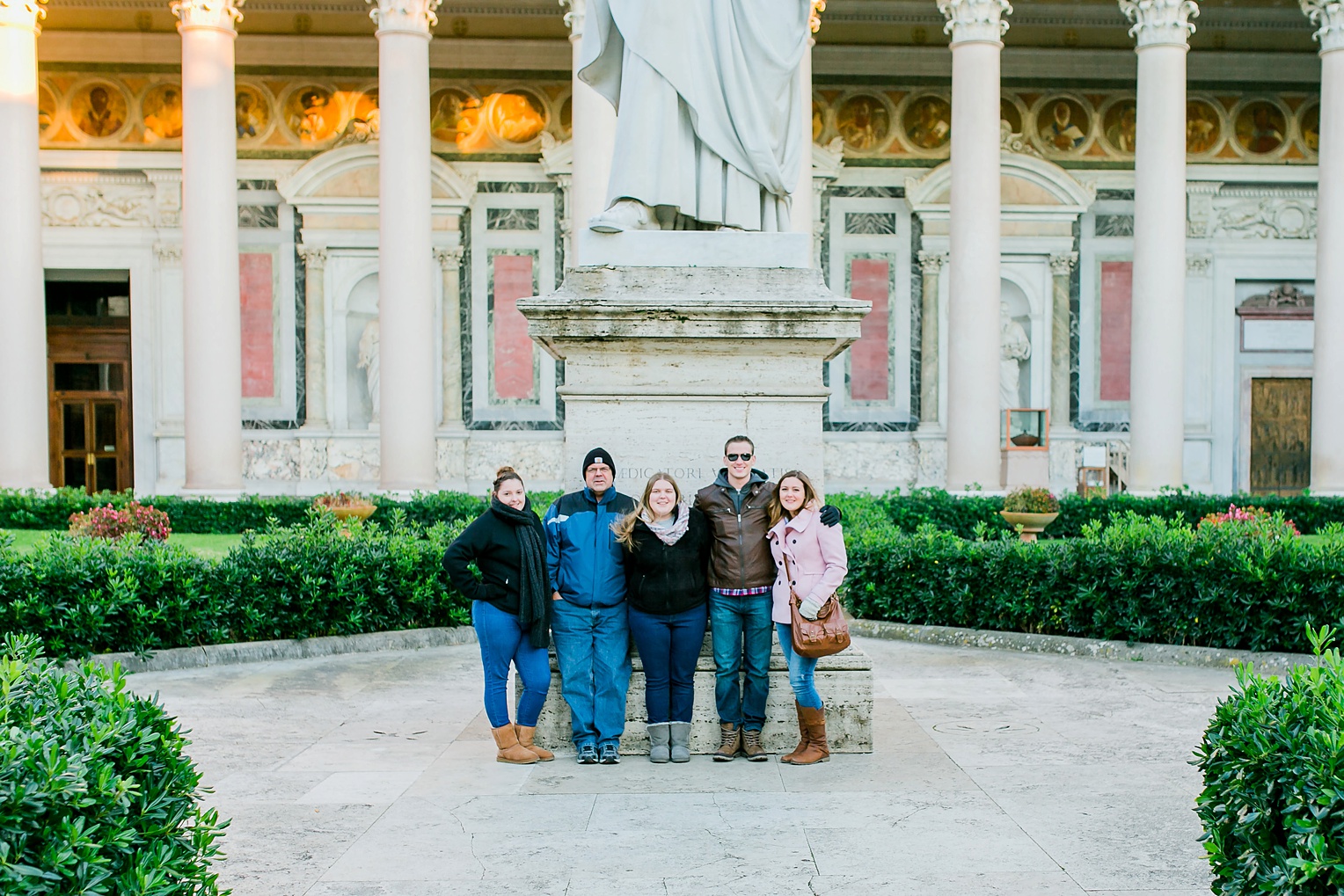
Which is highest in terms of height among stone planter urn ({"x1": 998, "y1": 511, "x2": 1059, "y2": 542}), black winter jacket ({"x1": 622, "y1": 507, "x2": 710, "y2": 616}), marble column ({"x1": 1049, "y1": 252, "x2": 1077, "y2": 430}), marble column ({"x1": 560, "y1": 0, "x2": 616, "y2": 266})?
marble column ({"x1": 560, "y1": 0, "x2": 616, "y2": 266})

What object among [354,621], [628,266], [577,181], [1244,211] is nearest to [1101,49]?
[1244,211]

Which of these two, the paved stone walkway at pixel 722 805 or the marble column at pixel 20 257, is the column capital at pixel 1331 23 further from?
the marble column at pixel 20 257

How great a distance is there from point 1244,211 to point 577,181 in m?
15.0

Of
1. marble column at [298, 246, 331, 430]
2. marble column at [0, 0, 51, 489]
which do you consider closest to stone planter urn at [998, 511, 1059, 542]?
marble column at [298, 246, 331, 430]

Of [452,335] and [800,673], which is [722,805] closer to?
[800,673]

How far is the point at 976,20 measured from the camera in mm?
22844

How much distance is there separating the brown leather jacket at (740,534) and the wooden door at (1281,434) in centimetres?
2479

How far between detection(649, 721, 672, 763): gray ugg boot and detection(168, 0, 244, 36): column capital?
18878mm

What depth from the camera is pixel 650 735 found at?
713cm

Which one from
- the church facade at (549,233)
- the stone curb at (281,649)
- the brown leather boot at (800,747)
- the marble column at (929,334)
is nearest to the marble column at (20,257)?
the church facade at (549,233)

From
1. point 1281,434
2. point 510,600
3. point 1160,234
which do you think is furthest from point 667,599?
point 1281,434

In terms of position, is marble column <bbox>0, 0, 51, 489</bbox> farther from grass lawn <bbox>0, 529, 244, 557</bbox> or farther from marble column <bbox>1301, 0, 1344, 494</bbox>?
marble column <bbox>1301, 0, 1344, 494</bbox>

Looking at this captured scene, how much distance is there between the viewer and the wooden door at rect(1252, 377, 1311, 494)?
29203 millimetres

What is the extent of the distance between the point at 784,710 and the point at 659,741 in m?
0.67
